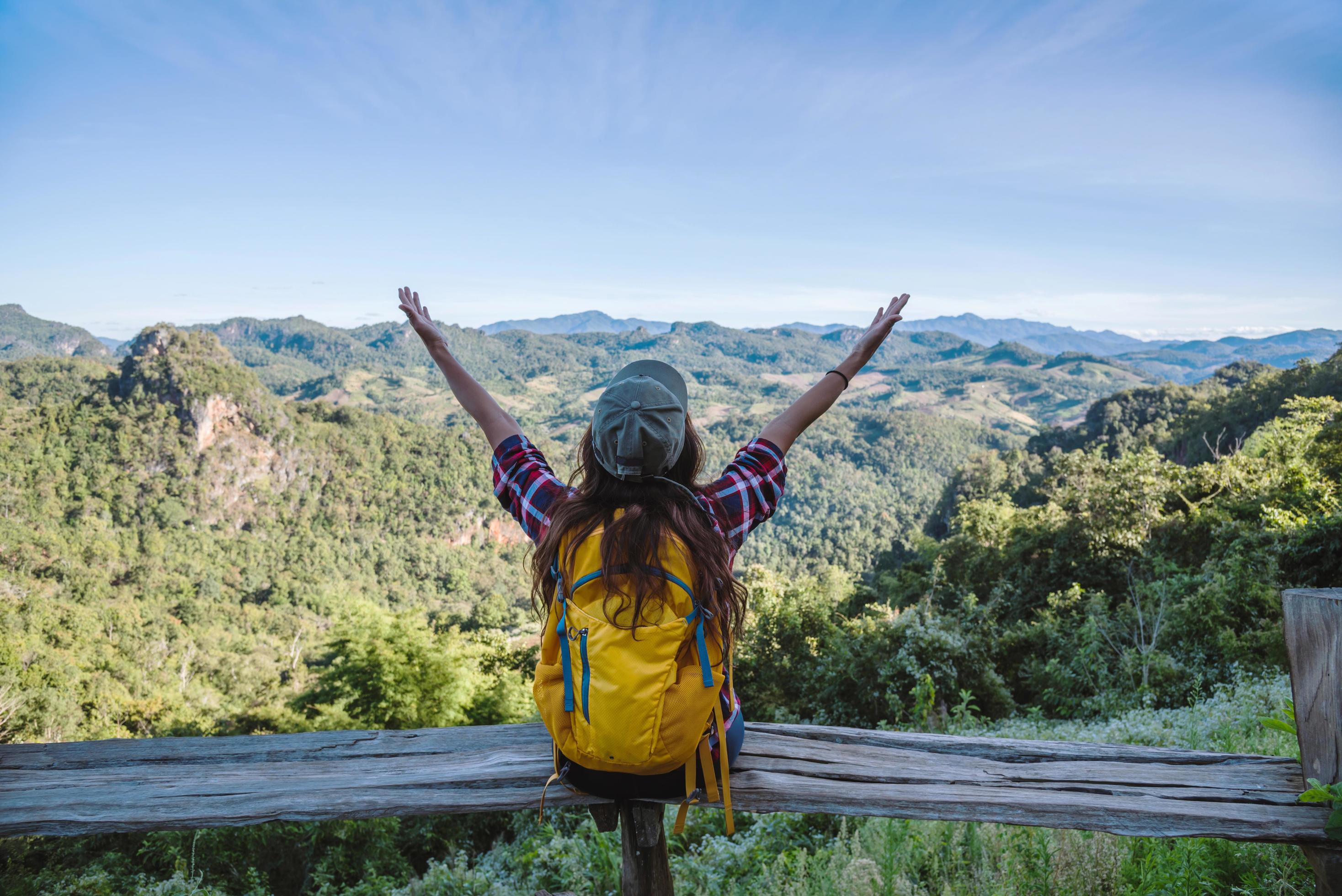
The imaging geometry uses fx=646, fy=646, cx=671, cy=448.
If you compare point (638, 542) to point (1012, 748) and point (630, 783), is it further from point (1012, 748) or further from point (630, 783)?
point (1012, 748)

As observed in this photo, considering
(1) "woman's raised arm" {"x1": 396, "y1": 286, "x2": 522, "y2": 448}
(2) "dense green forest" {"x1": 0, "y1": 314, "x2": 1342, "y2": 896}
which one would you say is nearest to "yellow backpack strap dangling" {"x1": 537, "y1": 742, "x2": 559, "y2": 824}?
Answer: (1) "woman's raised arm" {"x1": 396, "y1": 286, "x2": 522, "y2": 448}

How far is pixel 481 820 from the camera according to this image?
25.0 feet

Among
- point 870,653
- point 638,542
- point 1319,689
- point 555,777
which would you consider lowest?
point 870,653

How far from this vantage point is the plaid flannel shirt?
1.65 meters

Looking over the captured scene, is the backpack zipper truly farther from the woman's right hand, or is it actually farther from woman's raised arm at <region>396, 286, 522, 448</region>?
the woman's right hand

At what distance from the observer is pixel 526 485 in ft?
5.72

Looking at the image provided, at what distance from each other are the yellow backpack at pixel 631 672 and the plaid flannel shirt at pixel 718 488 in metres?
0.25

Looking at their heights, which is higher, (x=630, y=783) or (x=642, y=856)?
(x=630, y=783)

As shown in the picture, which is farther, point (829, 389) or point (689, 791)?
point (829, 389)

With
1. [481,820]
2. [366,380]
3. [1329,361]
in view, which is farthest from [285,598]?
[366,380]

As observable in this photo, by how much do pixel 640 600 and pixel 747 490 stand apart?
0.49 meters

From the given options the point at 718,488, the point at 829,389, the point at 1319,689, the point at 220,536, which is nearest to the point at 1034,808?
the point at 1319,689

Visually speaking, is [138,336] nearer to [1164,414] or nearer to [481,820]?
[481,820]

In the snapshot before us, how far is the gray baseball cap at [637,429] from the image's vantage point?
4.64 feet
